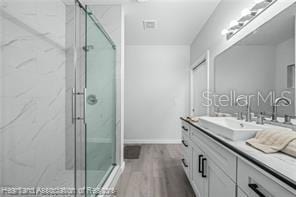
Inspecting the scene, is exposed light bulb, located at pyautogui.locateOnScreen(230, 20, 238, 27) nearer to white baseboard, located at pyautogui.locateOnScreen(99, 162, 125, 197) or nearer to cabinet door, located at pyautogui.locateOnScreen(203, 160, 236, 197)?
cabinet door, located at pyautogui.locateOnScreen(203, 160, 236, 197)

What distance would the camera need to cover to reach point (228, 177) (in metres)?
1.16

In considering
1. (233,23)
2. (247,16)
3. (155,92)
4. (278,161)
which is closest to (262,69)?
(247,16)

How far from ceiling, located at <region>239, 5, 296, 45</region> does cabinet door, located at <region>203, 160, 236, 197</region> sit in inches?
43.5

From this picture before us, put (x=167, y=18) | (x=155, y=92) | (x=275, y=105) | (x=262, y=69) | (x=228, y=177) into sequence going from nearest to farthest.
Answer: (x=228, y=177), (x=275, y=105), (x=262, y=69), (x=167, y=18), (x=155, y=92)

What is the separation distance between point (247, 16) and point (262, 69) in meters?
0.56

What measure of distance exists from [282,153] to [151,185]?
5.93ft

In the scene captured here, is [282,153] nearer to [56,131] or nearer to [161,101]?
[56,131]

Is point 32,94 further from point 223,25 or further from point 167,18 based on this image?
point 223,25

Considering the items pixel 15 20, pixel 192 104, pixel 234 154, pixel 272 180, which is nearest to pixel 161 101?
pixel 192 104

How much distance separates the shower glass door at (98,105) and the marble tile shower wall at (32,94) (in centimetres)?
46

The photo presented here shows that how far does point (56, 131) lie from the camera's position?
2.56 meters

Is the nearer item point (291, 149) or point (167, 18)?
point (291, 149)

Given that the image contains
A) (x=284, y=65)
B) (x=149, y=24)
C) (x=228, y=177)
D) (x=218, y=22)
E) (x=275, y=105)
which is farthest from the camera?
(x=149, y=24)

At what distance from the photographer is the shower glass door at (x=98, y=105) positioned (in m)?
2.04
